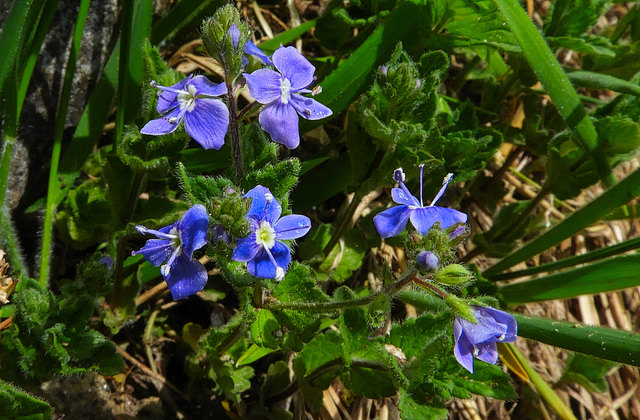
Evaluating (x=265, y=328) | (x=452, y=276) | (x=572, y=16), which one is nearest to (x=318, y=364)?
(x=265, y=328)

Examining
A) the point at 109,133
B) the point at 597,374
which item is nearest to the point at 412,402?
the point at 597,374

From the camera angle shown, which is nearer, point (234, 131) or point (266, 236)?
point (266, 236)

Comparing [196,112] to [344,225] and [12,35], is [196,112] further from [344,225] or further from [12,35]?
[344,225]

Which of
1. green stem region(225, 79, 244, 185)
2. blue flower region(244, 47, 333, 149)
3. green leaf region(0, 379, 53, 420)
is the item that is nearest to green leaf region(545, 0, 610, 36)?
blue flower region(244, 47, 333, 149)

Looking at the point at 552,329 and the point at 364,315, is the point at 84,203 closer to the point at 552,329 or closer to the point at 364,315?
the point at 364,315

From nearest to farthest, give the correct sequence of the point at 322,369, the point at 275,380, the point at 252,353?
the point at 322,369, the point at 252,353, the point at 275,380

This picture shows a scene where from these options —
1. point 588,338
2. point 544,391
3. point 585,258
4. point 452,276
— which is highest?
point 452,276

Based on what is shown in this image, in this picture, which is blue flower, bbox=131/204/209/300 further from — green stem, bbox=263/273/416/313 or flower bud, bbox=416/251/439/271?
flower bud, bbox=416/251/439/271
